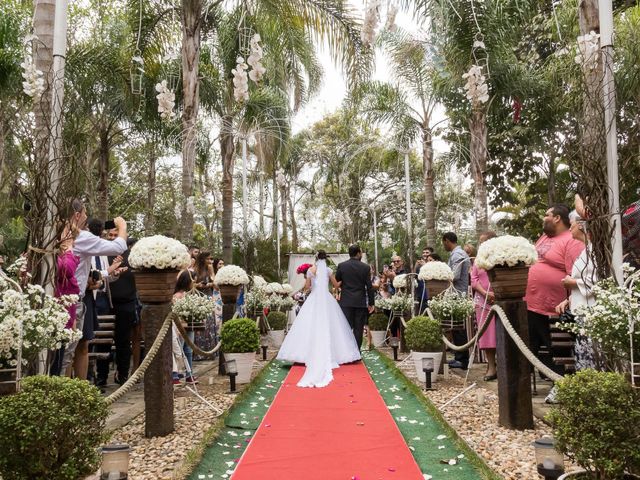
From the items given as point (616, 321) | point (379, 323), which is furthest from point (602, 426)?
point (379, 323)

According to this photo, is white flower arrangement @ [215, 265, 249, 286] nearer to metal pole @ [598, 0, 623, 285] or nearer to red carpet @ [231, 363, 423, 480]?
red carpet @ [231, 363, 423, 480]

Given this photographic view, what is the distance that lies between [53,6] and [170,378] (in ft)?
11.7

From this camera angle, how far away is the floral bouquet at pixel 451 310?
7621mm

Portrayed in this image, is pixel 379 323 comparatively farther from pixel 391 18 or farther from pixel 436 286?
pixel 391 18

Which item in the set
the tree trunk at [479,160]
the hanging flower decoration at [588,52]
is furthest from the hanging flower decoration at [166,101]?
the tree trunk at [479,160]

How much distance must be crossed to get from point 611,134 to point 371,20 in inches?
88.4

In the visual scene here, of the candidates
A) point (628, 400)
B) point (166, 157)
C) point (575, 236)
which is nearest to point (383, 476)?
point (628, 400)

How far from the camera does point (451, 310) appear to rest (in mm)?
7590

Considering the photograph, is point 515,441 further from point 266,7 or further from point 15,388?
point 266,7

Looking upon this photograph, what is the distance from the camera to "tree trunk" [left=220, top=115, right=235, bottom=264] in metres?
14.6

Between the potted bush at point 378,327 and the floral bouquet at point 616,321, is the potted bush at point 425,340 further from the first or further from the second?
the potted bush at point 378,327

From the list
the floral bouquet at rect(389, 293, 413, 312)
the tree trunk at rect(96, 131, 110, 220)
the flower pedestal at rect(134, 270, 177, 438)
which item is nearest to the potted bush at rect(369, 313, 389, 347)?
the floral bouquet at rect(389, 293, 413, 312)

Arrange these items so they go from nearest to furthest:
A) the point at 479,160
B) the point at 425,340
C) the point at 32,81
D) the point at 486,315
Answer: the point at 32,81 → the point at 425,340 → the point at 486,315 → the point at 479,160

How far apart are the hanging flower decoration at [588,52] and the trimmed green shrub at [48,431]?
4.52m
